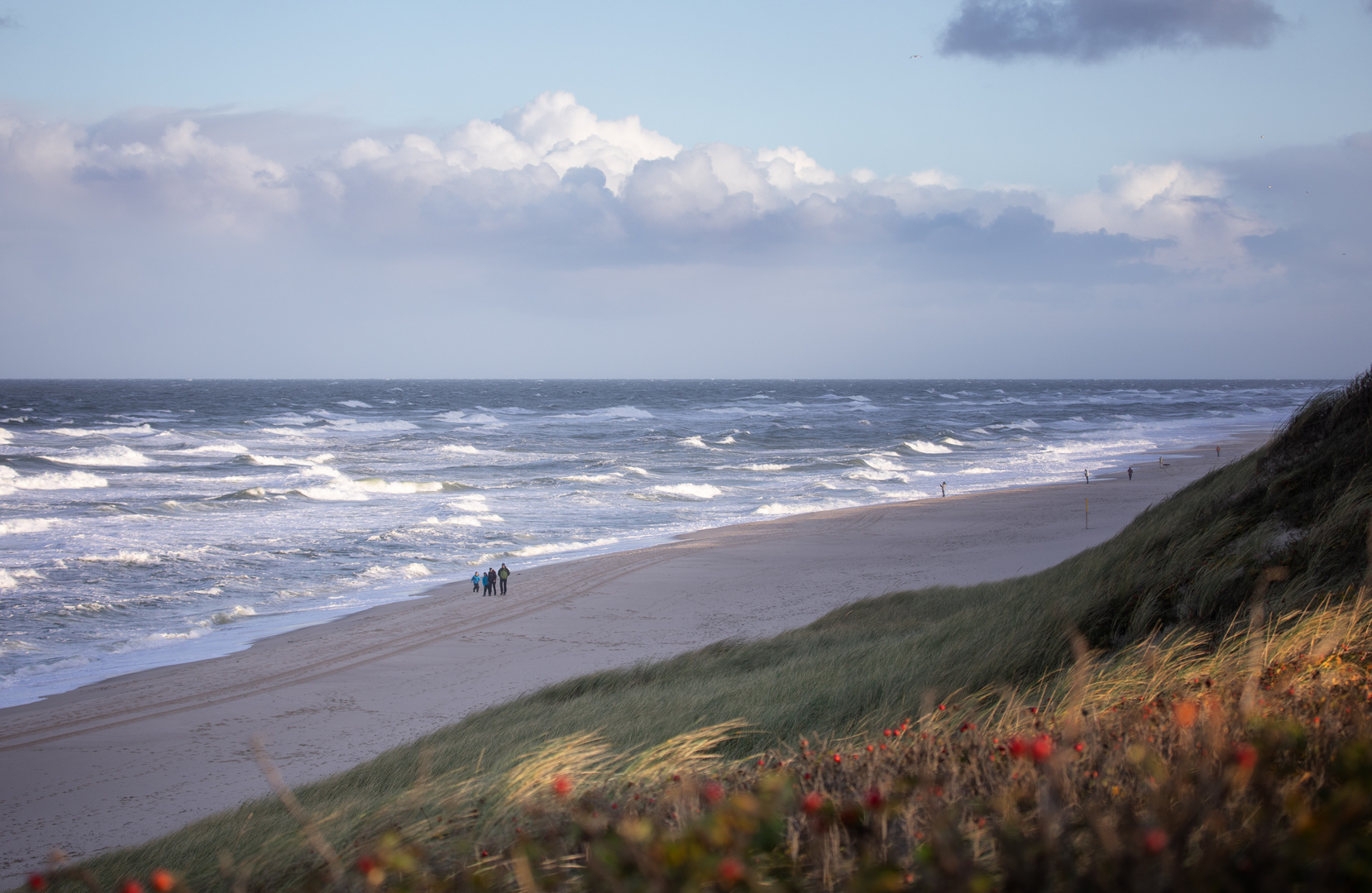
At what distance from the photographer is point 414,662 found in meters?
13.5

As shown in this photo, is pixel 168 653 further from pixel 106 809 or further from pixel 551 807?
pixel 551 807

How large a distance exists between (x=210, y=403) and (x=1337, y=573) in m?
104

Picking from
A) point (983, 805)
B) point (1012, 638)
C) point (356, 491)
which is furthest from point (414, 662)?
point (356, 491)

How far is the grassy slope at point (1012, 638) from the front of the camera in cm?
569

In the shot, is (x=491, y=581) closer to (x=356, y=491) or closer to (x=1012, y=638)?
(x=1012, y=638)

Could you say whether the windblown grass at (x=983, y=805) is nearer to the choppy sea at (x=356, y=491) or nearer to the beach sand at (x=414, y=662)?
the beach sand at (x=414, y=662)

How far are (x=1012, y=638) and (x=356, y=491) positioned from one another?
101 ft

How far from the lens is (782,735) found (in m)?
5.78

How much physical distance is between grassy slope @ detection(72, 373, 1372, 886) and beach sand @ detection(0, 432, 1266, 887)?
2660 millimetres

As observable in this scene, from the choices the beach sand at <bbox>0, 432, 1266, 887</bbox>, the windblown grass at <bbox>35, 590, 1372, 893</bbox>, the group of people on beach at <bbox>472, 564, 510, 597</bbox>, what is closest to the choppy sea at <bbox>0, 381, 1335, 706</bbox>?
the beach sand at <bbox>0, 432, 1266, 887</bbox>

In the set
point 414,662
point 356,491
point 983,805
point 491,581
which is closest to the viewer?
point 983,805

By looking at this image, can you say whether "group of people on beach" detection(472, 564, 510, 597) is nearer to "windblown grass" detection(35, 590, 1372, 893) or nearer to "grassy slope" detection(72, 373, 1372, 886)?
"grassy slope" detection(72, 373, 1372, 886)

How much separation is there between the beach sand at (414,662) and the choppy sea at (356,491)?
63.1 inches

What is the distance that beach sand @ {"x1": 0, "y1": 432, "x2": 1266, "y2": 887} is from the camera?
29.8 feet
